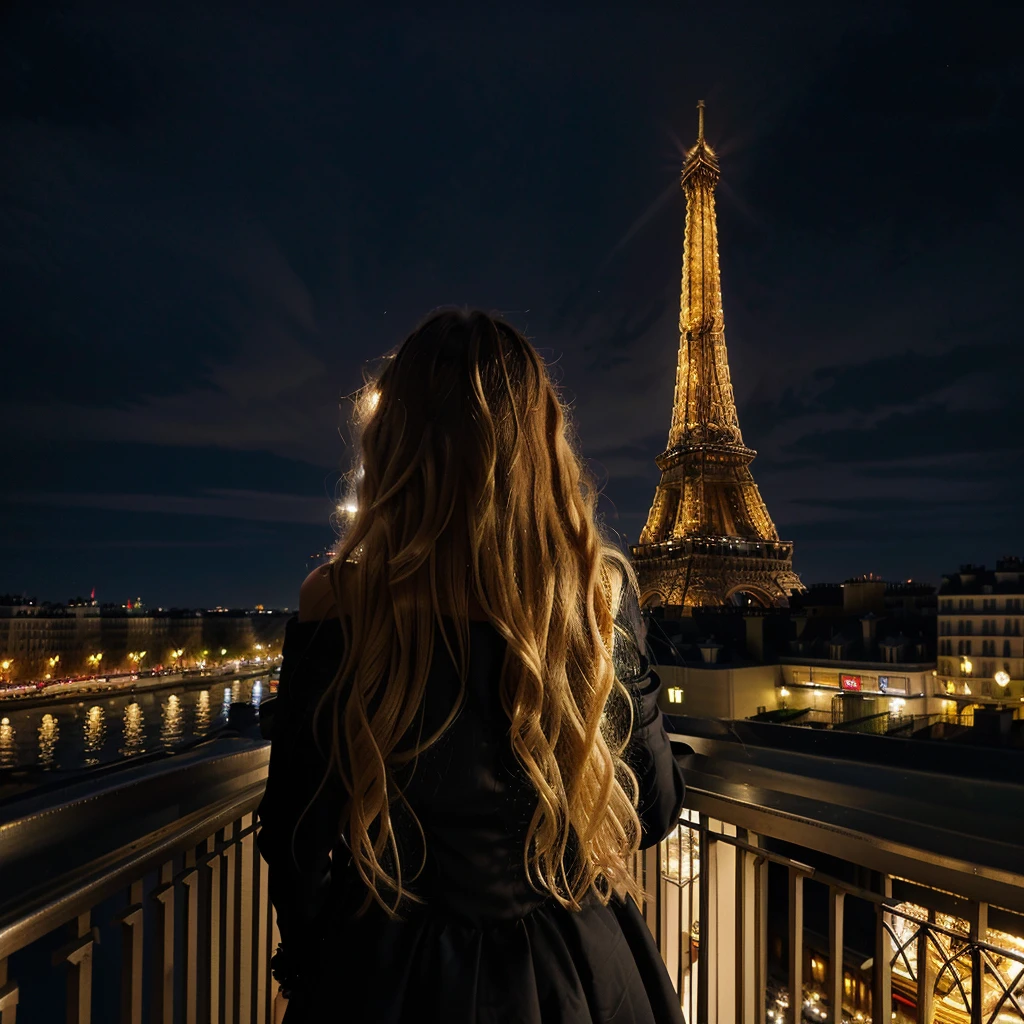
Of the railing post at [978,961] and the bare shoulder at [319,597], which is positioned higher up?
the bare shoulder at [319,597]

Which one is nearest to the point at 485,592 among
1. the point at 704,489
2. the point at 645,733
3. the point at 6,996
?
the point at 645,733

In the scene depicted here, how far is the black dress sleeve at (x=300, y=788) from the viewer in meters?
1.04

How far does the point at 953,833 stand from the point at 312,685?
1.24m

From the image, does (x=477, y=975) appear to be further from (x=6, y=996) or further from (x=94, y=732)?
(x=94, y=732)

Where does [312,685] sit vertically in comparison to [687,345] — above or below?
below

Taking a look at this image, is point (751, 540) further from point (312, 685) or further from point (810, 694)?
point (312, 685)

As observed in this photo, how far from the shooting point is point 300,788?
1.05m

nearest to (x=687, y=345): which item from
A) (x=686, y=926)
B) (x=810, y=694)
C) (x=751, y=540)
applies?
(x=751, y=540)

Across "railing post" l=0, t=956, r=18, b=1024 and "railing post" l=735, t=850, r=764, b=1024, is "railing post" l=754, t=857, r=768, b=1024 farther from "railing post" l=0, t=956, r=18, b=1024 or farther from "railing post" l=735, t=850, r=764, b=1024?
"railing post" l=0, t=956, r=18, b=1024

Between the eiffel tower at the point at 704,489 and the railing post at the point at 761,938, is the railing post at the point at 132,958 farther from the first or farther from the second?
the eiffel tower at the point at 704,489

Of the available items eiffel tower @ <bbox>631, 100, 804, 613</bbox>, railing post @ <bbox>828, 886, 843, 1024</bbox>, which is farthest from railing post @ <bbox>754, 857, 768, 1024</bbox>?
eiffel tower @ <bbox>631, 100, 804, 613</bbox>

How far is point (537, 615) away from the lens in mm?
1108

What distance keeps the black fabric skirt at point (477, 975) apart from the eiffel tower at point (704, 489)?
25.7 metres

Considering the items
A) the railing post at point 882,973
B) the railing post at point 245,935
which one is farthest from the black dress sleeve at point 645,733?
the railing post at point 245,935
